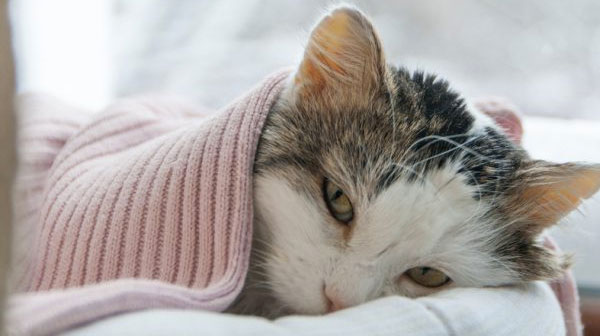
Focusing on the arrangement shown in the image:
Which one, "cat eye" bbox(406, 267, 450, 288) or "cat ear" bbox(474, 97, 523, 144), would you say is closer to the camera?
"cat eye" bbox(406, 267, 450, 288)

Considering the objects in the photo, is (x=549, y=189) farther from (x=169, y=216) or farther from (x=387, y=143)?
(x=169, y=216)

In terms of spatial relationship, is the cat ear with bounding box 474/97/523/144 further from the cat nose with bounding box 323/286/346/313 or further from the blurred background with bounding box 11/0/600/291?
the cat nose with bounding box 323/286/346/313

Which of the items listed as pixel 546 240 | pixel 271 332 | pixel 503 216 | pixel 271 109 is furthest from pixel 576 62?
pixel 271 332

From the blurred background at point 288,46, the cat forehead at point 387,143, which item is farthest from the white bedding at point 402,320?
the blurred background at point 288,46

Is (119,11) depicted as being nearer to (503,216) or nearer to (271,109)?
(271,109)

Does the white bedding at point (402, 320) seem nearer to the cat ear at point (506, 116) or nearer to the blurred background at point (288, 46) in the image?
the cat ear at point (506, 116)

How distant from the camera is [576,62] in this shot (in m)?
1.61

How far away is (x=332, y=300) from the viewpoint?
74 centimetres

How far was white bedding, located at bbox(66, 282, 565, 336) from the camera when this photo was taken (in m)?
0.56

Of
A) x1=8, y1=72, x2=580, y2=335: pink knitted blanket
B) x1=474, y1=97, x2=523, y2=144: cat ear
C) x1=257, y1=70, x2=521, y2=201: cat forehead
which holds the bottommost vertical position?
x1=8, y1=72, x2=580, y2=335: pink knitted blanket

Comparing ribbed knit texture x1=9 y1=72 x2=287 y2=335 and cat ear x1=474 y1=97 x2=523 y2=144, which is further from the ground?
cat ear x1=474 y1=97 x2=523 y2=144

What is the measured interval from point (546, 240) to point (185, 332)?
27.6 inches

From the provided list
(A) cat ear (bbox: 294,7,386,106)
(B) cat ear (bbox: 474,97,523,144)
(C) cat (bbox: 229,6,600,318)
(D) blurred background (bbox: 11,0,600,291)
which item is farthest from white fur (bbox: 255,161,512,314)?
(D) blurred background (bbox: 11,0,600,291)

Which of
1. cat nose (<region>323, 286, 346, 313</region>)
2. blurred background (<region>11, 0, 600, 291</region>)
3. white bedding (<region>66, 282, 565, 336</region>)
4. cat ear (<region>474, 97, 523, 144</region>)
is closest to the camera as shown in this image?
white bedding (<region>66, 282, 565, 336</region>)
